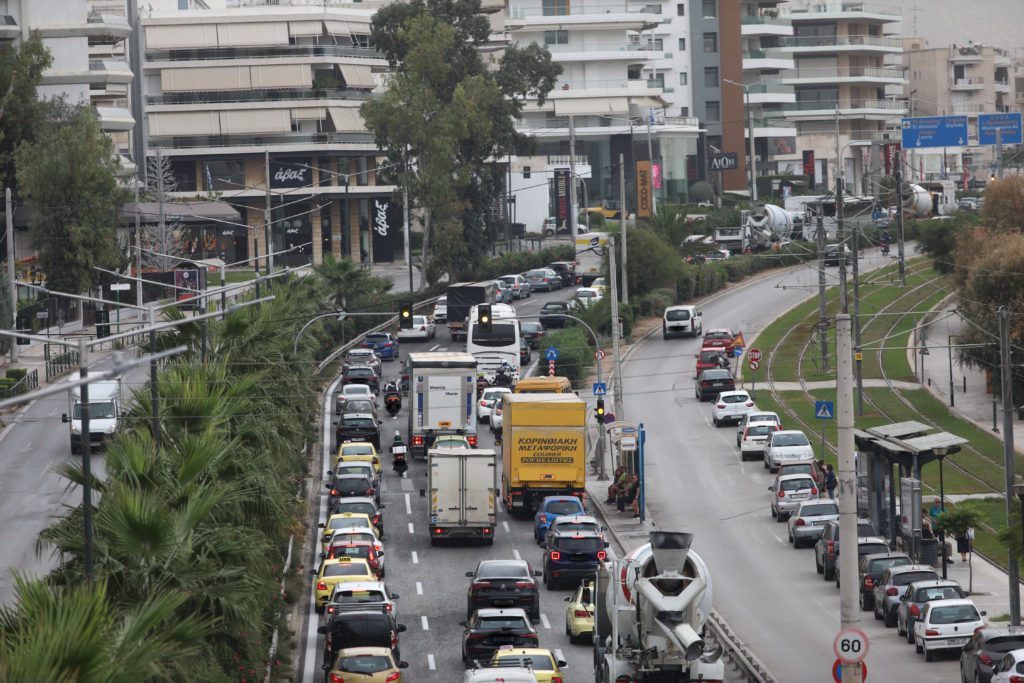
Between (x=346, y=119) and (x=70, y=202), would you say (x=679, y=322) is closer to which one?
(x=70, y=202)

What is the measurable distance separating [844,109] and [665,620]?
154987 millimetres

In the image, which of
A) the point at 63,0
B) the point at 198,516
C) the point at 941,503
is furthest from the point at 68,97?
the point at 198,516

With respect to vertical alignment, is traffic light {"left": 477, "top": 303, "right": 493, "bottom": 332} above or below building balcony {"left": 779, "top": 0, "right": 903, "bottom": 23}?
below

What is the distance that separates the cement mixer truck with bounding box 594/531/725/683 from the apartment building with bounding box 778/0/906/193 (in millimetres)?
147261

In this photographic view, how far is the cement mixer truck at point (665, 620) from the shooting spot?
25625mm

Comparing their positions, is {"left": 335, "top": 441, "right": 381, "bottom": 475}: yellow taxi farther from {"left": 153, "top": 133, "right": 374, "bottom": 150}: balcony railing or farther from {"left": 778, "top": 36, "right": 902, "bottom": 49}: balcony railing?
{"left": 778, "top": 36, "right": 902, "bottom": 49}: balcony railing

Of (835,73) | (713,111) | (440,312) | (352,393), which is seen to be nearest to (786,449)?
(352,393)

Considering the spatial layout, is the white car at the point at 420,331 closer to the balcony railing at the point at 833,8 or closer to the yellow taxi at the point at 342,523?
the yellow taxi at the point at 342,523

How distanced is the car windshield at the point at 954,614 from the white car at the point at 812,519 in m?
11.5

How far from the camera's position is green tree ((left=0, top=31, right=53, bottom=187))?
86625 mm

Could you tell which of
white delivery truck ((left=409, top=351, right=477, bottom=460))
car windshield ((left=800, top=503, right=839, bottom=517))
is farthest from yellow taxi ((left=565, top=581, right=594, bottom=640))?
white delivery truck ((left=409, top=351, right=477, bottom=460))

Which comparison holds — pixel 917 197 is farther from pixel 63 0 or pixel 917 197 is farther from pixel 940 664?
pixel 940 664

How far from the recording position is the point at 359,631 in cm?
3130

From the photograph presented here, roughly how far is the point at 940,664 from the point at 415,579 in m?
13.4
